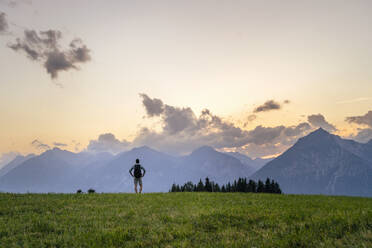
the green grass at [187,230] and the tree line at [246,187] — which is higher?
the green grass at [187,230]

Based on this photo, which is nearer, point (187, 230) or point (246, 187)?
point (187, 230)

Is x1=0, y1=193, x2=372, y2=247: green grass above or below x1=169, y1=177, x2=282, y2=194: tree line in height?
above

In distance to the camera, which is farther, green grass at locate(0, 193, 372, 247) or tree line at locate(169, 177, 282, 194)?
tree line at locate(169, 177, 282, 194)

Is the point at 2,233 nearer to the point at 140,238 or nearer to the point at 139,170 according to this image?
the point at 140,238

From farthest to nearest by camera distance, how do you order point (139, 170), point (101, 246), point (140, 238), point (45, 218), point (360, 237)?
point (139, 170) < point (45, 218) < point (140, 238) < point (101, 246) < point (360, 237)

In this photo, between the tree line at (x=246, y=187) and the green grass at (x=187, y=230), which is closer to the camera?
the green grass at (x=187, y=230)

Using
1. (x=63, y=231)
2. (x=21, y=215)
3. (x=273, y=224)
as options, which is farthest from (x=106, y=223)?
(x=273, y=224)

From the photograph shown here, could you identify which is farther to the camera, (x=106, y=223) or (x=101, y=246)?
(x=106, y=223)

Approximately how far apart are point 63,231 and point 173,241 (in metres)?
4.65

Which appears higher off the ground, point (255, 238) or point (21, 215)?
point (21, 215)

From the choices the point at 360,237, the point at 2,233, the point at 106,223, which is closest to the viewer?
the point at 360,237

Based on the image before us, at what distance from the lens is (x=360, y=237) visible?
6.64 m

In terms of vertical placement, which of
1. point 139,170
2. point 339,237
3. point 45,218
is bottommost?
point 339,237

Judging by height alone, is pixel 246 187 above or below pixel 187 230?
below
